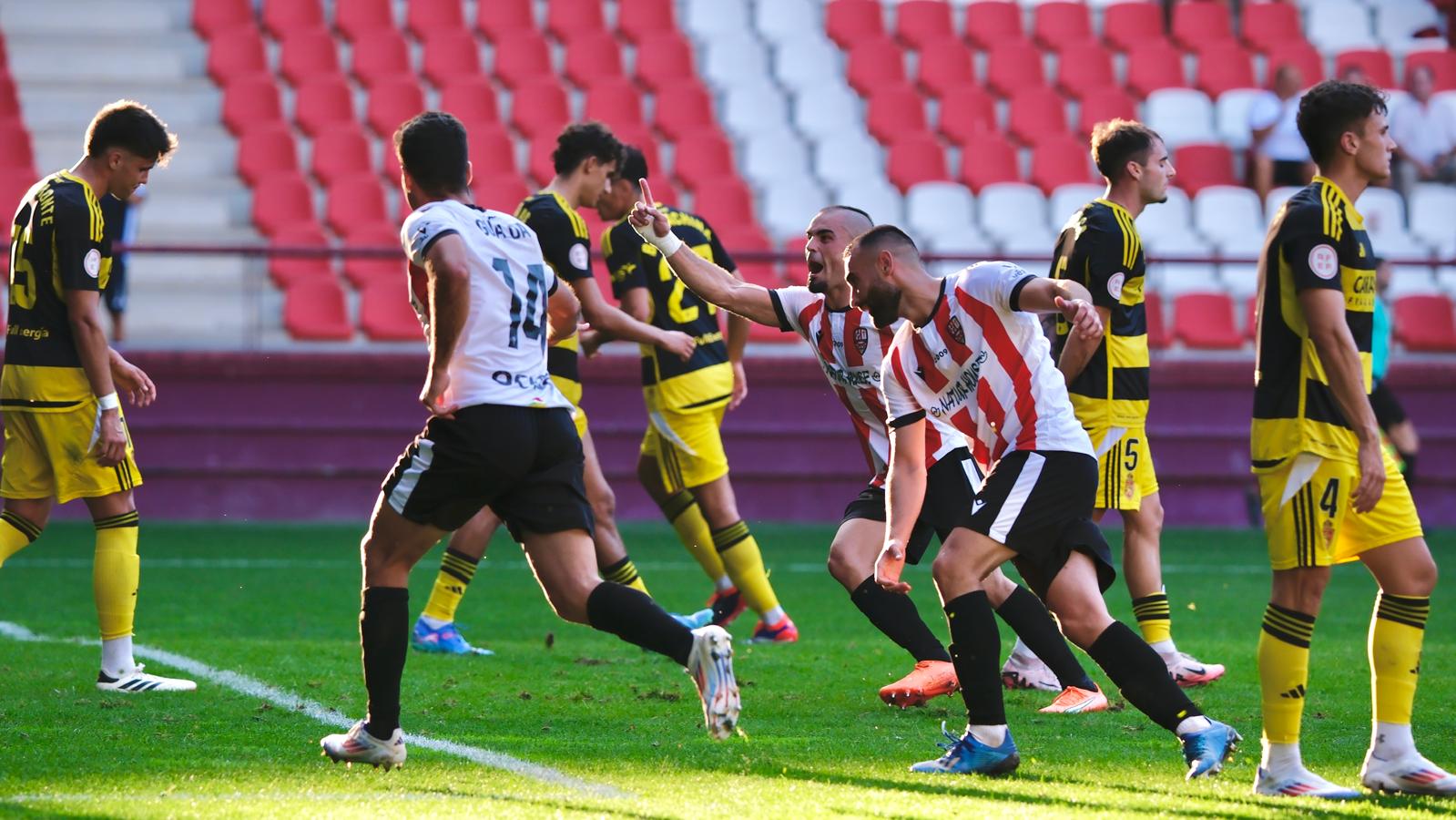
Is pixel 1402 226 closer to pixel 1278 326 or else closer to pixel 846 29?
pixel 846 29

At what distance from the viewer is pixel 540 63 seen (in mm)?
18422

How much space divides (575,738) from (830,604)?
4144 millimetres

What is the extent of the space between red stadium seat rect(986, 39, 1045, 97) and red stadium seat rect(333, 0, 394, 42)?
6429 millimetres

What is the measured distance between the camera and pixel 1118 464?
702 centimetres

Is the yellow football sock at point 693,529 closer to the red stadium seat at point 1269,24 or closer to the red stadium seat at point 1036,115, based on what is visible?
the red stadium seat at point 1036,115

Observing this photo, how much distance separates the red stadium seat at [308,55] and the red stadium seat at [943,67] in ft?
20.4

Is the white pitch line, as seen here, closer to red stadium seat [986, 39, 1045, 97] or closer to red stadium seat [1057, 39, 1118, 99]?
red stadium seat [986, 39, 1045, 97]

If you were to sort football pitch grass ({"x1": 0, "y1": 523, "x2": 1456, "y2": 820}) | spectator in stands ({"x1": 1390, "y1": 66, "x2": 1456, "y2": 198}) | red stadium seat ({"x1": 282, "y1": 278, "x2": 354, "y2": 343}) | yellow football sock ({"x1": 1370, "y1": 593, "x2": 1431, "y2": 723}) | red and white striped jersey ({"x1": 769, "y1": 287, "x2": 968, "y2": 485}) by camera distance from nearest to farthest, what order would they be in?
1. football pitch grass ({"x1": 0, "y1": 523, "x2": 1456, "y2": 820})
2. yellow football sock ({"x1": 1370, "y1": 593, "x2": 1431, "y2": 723})
3. red and white striped jersey ({"x1": 769, "y1": 287, "x2": 968, "y2": 485})
4. red stadium seat ({"x1": 282, "y1": 278, "x2": 354, "y2": 343})
5. spectator in stands ({"x1": 1390, "y1": 66, "x2": 1456, "y2": 198})

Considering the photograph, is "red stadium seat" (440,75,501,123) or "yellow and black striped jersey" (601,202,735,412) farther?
"red stadium seat" (440,75,501,123)

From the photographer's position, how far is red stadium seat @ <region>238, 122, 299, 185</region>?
16812 mm

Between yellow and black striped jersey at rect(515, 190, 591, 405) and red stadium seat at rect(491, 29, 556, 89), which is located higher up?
red stadium seat at rect(491, 29, 556, 89)

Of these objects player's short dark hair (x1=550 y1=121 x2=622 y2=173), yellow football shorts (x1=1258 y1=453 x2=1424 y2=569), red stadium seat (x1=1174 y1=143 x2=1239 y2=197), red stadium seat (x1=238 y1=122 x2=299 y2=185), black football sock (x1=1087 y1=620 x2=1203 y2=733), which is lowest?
black football sock (x1=1087 y1=620 x2=1203 y2=733)

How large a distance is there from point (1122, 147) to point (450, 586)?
11.4 feet

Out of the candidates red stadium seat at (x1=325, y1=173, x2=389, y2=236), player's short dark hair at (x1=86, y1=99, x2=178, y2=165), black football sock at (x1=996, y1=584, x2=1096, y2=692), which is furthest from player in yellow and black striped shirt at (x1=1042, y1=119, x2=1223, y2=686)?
red stadium seat at (x1=325, y1=173, x2=389, y2=236)
